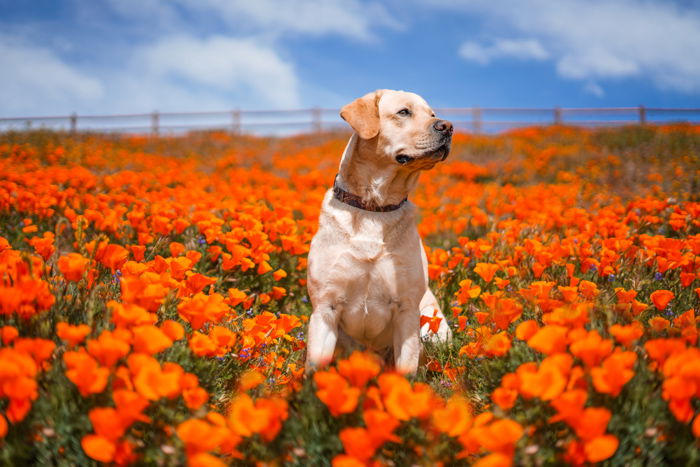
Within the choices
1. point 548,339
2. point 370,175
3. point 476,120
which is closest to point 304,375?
point 548,339

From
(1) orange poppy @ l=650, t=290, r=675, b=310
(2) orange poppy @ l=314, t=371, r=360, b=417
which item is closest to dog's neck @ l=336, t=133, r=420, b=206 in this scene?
(1) orange poppy @ l=650, t=290, r=675, b=310

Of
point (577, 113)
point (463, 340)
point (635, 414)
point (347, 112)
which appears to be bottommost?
point (463, 340)

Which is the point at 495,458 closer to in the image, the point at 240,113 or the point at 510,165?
the point at 510,165

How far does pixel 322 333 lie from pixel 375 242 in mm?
608

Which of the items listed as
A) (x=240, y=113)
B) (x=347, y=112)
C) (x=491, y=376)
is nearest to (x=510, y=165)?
(x=347, y=112)

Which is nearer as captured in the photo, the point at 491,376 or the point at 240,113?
the point at 491,376

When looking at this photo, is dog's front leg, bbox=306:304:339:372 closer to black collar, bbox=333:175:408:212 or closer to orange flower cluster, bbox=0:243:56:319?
black collar, bbox=333:175:408:212

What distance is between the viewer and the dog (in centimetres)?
254

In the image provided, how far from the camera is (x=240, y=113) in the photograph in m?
23.4

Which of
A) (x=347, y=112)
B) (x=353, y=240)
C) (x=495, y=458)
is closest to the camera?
(x=495, y=458)

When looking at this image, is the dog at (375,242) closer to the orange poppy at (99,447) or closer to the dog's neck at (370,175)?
the dog's neck at (370,175)

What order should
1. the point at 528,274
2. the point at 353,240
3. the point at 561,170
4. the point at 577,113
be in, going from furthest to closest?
the point at 577,113, the point at 561,170, the point at 528,274, the point at 353,240

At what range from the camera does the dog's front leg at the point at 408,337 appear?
256 centimetres

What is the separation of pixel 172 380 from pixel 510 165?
33.9 feet
